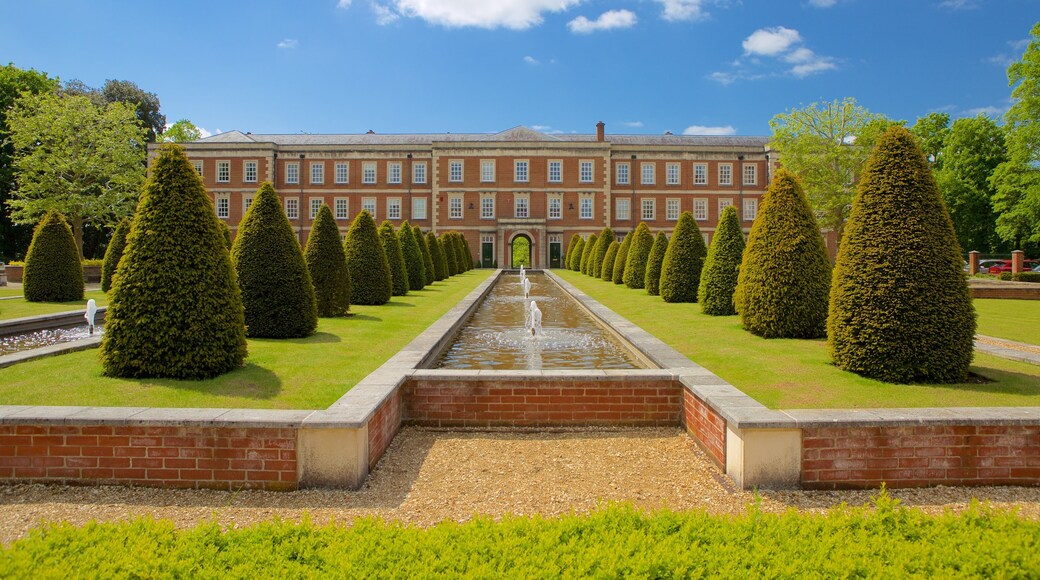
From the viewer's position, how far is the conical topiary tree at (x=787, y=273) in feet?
31.0

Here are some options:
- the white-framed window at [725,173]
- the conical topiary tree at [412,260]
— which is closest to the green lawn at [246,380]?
the conical topiary tree at [412,260]

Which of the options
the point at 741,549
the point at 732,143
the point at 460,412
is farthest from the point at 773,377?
the point at 732,143

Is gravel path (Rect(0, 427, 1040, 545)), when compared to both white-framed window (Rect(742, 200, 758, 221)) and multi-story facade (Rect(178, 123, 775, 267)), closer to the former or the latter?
multi-story facade (Rect(178, 123, 775, 267))

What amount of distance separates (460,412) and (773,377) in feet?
11.0

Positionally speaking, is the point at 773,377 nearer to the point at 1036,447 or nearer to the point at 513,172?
the point at 1036,447

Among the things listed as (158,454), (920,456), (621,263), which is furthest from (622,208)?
(158,454)

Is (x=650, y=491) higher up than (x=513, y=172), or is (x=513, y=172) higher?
(x=513, y=172)

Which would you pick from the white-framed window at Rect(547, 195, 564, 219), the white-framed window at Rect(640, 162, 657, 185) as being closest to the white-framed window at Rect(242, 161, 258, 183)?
the white-framed window at Rect(547, 195, 564, 219)

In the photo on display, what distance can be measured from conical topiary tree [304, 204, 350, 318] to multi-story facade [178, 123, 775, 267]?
31.9 metres

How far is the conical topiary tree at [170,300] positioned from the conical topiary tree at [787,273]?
739 cm

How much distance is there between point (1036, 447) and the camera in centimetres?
458

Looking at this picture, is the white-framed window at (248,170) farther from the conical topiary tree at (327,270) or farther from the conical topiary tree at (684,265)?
the conical topiary tree at (684,265)

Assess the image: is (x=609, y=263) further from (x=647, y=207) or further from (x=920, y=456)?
(x=920, y=456)

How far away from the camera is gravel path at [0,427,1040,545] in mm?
4086
